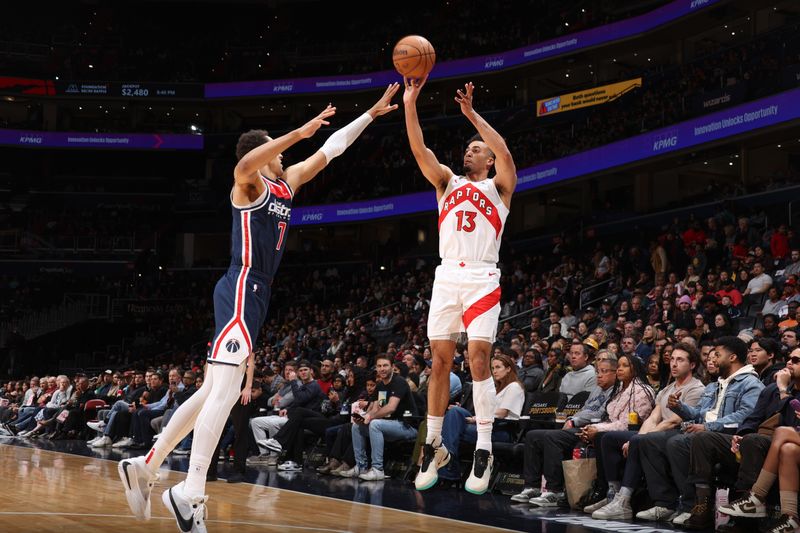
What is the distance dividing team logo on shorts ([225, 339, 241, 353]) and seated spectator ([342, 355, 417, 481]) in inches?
206

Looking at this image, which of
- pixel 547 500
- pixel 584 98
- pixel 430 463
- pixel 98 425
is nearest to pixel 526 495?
pixel 547 500

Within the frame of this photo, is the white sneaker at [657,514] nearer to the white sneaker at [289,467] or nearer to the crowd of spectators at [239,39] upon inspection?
the white sneaker at [289,467]

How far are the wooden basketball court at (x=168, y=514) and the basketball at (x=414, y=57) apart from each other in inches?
130

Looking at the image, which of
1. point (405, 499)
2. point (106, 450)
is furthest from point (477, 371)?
point (106, 450)

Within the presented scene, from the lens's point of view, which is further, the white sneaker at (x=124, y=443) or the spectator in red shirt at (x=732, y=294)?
the white sneaker at (x=124, y=443)

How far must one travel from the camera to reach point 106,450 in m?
14.0

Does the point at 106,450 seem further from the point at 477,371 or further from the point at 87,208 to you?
the point at 87,208

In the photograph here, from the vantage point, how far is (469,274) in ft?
19.7

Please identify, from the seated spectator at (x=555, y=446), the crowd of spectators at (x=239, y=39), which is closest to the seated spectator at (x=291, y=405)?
the seated spectator at (x=555, y=446)

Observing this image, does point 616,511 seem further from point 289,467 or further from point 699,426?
point 289,467

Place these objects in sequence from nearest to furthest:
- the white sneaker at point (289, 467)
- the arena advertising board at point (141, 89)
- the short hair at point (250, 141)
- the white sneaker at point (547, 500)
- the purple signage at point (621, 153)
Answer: the short hair at point (250, 141), the white sneaker at point (547, 500), the white sneaker at point (289, 467), the purple signage at point (621, 153), the arena advertising board at point (141, 89)

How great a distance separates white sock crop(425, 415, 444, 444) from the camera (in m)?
6.06

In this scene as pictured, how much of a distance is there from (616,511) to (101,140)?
32.4m

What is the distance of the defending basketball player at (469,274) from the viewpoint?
594cm
